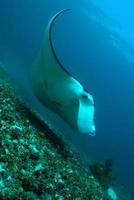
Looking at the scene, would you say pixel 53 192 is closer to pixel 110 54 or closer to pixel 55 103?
pixel 55 103

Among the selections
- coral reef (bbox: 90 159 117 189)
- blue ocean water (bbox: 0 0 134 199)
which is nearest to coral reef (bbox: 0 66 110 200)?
coral reef (bbox: 90 159 117 189)

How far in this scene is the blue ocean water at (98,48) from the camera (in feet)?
97.3

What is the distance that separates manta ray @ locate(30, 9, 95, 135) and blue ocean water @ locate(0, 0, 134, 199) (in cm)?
2115

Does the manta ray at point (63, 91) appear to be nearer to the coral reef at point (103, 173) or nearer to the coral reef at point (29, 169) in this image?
the coral reef at point (29, 169)

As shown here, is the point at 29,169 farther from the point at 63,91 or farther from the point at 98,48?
the point at 98,48

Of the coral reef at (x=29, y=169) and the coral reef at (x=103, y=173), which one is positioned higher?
the coral reef at (x=29, y=169)

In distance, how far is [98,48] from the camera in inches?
1414

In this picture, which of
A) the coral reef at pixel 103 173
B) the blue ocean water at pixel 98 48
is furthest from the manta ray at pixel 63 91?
the blue ocean water at pixel 98 48

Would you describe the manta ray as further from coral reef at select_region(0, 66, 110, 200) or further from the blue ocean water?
the blue ocean water

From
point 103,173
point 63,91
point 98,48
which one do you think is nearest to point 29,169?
point 63,91

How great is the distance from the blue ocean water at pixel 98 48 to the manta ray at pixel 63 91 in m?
21.2

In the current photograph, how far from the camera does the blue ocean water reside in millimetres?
29672

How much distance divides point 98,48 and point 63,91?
105 ft

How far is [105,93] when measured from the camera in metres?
35.8
